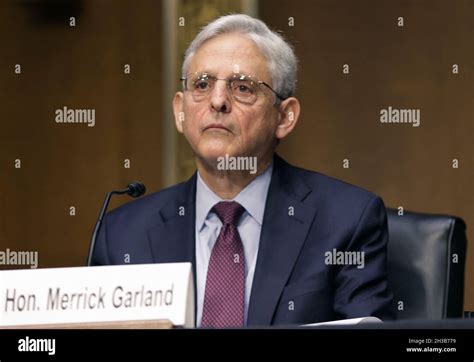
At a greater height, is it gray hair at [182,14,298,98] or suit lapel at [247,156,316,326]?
gray hair at [182,14,298,98]

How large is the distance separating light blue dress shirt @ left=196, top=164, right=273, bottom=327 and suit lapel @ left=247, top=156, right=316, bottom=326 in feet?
0.06

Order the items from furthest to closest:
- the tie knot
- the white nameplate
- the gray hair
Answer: the gray hair, the tie knot, the white nameplate

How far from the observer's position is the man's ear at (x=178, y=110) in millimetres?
2352

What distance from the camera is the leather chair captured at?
2328 mm

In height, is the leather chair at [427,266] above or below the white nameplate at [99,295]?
below

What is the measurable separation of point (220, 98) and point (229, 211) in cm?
27

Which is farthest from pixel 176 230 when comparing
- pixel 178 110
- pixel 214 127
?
pixel 178 110

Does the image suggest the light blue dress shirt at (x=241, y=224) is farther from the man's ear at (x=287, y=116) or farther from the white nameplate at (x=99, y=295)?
the white nameplate at (x=99, y=295)

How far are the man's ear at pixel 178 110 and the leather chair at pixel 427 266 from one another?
604mm

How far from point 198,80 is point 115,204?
1.56 feet

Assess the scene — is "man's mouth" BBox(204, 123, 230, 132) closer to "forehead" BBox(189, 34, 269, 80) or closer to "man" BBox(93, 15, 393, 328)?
"man" BBox(93, 15, 393, 328)

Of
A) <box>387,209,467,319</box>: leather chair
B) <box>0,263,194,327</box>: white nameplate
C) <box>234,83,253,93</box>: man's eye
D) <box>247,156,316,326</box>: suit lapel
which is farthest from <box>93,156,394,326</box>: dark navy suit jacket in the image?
<box>0,263,194,327</box>: white nameplate

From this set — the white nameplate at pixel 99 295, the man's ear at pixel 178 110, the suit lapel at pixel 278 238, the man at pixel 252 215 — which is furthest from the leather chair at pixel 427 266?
the white nameplate at pixel 99 295
